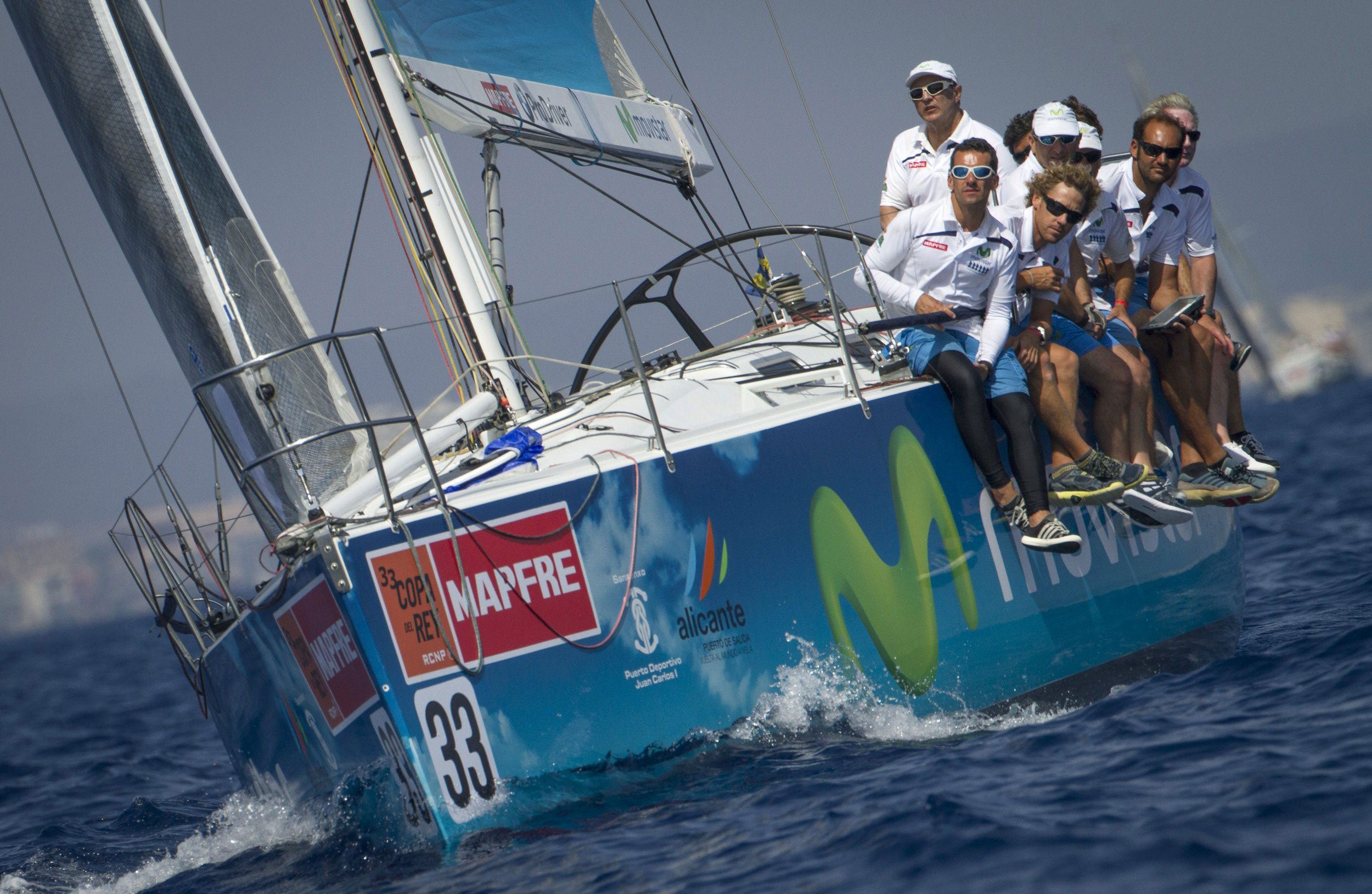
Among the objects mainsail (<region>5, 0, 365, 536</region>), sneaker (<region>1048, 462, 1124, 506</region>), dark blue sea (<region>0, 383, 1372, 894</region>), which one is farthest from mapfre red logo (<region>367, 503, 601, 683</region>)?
sneaker (<region>1048, 462, 1124, 506</region>)

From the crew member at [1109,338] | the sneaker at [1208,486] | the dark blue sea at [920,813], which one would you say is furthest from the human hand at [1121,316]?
the dark blue sea at [920,813]

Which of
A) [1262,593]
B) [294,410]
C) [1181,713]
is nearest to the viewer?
[1181,713]

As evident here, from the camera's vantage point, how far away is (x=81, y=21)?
5.21 metres

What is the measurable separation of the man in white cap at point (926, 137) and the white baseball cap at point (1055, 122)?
0.62ft

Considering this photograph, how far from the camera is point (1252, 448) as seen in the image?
5.16m

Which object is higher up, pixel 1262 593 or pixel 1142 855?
pixel 1142 855

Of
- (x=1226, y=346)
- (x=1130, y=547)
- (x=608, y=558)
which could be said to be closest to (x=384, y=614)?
(x=608, y=558)

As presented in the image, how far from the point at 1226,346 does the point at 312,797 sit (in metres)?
3.91

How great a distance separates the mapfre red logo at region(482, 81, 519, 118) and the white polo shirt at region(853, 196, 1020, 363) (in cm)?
196

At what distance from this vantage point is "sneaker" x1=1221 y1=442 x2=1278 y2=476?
499cm

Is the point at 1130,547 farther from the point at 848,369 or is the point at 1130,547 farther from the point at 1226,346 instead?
the point at 848,369

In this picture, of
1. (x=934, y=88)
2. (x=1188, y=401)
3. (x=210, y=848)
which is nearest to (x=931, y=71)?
(x=934, y=88)

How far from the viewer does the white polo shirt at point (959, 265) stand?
14.6ft

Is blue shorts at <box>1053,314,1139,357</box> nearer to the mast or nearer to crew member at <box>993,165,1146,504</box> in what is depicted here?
crew member at <box>993,165,1146,504</box>
